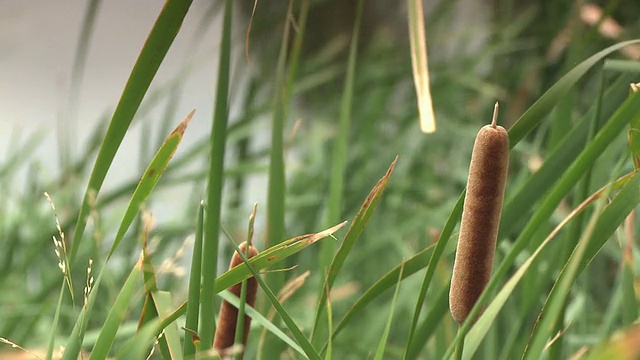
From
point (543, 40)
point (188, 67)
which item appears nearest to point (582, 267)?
point (188, 67)

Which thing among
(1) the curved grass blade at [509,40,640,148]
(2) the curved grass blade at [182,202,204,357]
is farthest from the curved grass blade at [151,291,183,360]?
(1) the curved grass blade at [509,40,640,148]

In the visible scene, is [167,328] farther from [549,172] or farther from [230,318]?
[549,172]

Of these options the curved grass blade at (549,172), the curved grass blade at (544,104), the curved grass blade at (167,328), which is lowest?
the curved grass blade at (167,328)

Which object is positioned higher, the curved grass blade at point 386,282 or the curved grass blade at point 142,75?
the curved grass blade at point 142,75

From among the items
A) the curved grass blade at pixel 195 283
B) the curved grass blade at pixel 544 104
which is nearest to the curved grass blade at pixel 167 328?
the curved grass blade at pixel 195 283

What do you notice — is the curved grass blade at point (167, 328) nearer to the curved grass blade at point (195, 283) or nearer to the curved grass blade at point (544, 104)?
the curved grass blade at point (195, 283)

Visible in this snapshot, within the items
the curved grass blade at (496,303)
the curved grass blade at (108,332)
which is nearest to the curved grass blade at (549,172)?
the curved grass blade at (496,303)

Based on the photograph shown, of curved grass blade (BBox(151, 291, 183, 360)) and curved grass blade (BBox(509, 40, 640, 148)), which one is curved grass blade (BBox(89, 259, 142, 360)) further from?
curved grass blade (BBox(509, 40, 640, 148))
